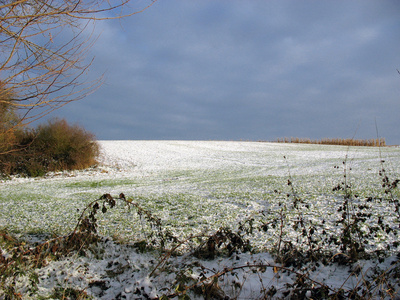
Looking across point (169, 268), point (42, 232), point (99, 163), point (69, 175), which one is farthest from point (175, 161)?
point (169, 268)

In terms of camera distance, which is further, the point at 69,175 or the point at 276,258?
the point at 69,175

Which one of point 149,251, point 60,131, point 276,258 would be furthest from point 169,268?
point 60,131

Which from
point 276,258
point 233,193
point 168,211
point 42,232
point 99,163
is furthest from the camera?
point 99,163

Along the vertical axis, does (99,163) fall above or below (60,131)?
below

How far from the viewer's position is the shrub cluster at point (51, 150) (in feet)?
54.7

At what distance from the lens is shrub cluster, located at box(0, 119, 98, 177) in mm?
16688

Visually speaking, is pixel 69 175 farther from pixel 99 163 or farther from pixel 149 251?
pixel 149 251

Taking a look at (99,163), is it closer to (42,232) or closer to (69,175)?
(69,175)

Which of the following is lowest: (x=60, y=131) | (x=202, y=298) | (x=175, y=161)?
(x=202, y=298)

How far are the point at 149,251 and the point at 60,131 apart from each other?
51.3 ft

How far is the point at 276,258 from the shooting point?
3.62m

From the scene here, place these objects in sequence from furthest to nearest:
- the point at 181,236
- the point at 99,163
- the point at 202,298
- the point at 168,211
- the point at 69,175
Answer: the point at 99,163, the point at 69,175, the point at 168,211, the point at 181,236, the point at 202,298

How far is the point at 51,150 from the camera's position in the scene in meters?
17.3

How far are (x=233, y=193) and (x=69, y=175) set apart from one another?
39.4ft
